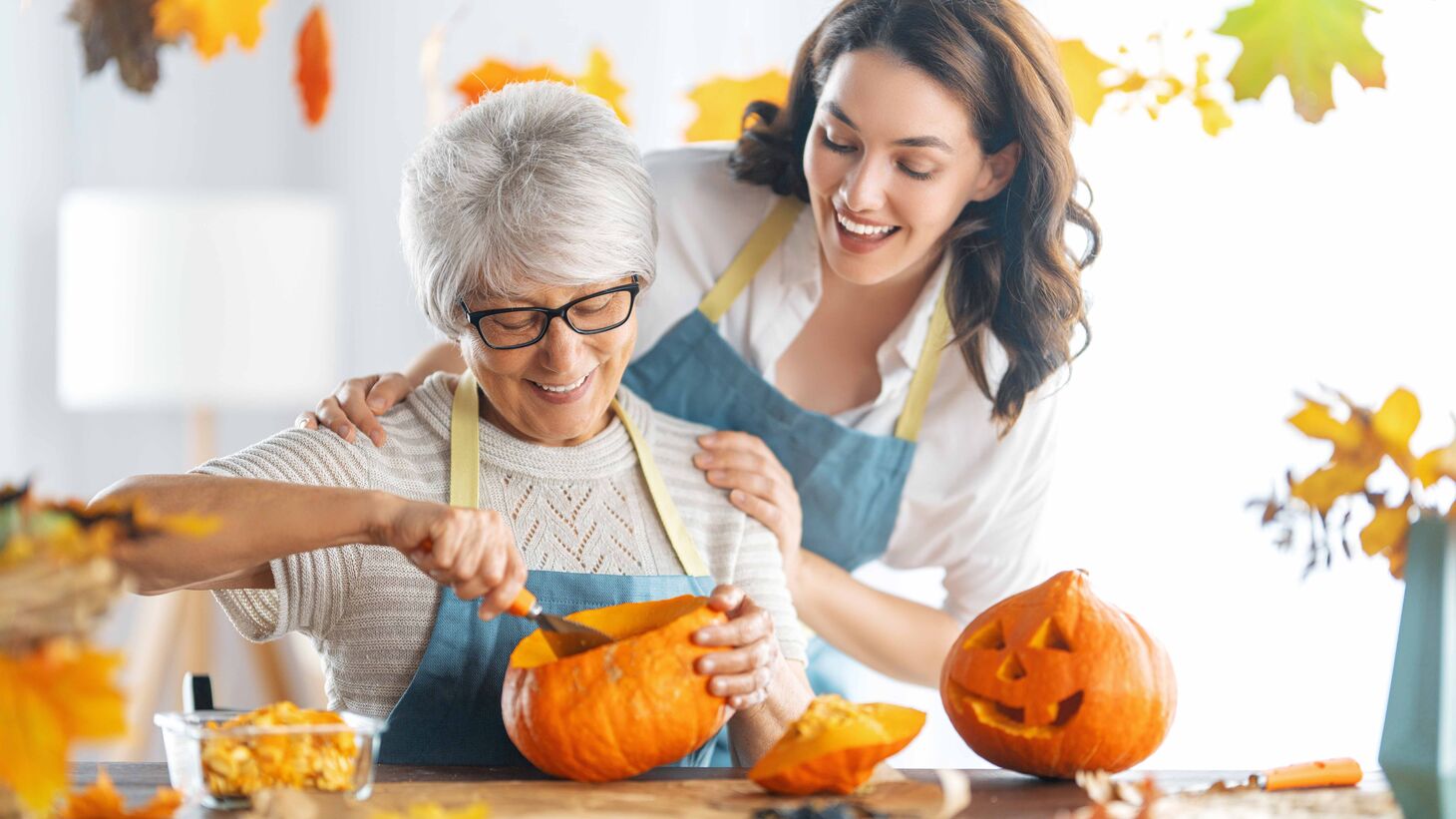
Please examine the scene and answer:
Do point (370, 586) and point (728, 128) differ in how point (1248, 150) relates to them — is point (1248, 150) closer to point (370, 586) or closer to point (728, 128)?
point (728, 128)

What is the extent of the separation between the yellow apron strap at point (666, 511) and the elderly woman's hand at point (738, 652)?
26 centimetres

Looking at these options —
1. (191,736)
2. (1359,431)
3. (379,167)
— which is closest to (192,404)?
(379,167)

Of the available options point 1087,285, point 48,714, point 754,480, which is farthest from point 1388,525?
point 1087,285

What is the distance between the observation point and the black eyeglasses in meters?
1.44

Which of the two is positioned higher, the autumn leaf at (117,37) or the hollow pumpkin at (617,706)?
the autumn leaf at (117,37)

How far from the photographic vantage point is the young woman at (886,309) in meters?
1.65

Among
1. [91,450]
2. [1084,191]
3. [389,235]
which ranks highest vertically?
[1084,191]

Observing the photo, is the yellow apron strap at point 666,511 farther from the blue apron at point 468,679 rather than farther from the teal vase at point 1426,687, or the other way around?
the teal vase at point 1426,687

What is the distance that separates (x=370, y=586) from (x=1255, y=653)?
146cm

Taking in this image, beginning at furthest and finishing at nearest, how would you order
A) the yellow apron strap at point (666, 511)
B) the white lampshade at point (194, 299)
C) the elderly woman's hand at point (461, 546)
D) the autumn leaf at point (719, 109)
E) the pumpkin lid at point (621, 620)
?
1. the white lampshade at point (194, 299)
2. the autumn leaf at point (719, 109)
3. the yellow apron strap at point (666, 511)
4. the pumpkin lid at point (621, 620)
5. the elderly woman's hand at point (461, 546)

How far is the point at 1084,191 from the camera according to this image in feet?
7.91

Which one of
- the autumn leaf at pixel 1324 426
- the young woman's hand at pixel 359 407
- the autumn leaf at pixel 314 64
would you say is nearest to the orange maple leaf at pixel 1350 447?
the autumn leaf at pixel 1324 426

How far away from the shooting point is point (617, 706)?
1.15 metres

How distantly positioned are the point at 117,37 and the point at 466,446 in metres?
0.71
